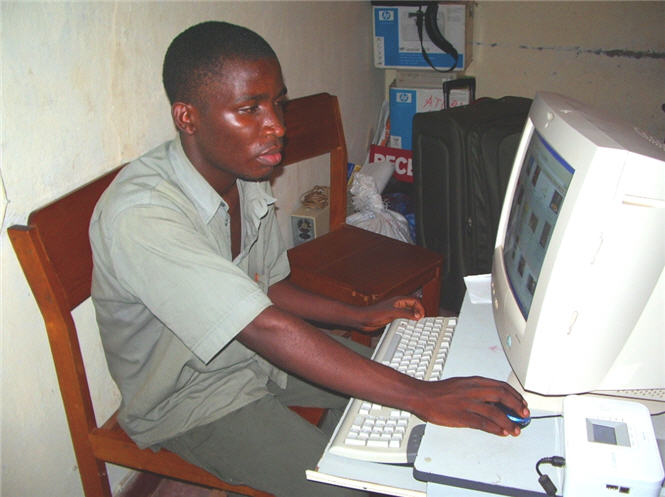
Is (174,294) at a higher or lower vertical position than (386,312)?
higher

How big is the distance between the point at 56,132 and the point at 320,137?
1.09 meters

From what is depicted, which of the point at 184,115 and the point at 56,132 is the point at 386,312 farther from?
the point at 56,132

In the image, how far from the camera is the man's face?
1099 mm

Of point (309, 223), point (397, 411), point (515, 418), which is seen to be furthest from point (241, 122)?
point (309, 223)

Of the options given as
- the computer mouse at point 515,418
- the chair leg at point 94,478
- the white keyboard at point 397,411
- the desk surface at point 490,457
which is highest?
the computer mouse at point 515,418

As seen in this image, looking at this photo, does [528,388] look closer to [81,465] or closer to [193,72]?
[193,72]

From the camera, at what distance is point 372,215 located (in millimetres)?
2592

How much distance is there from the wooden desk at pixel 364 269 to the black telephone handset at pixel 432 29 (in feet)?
4.48

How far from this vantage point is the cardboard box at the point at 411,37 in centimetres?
306

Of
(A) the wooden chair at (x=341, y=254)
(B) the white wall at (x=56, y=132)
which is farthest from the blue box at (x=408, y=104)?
(B) the white wall at (x=56, y=132)

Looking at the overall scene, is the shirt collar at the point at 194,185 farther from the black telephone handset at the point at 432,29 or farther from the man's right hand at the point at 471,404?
the black telephone handset at the point at 432,29

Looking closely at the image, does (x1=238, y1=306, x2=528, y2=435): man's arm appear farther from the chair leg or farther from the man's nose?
the chair leg

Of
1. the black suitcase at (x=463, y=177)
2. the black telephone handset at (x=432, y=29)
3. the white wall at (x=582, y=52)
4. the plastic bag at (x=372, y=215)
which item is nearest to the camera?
the black suitcase at (x=463, y=177)

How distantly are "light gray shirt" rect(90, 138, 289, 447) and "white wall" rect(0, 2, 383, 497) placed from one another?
17 centimetres
